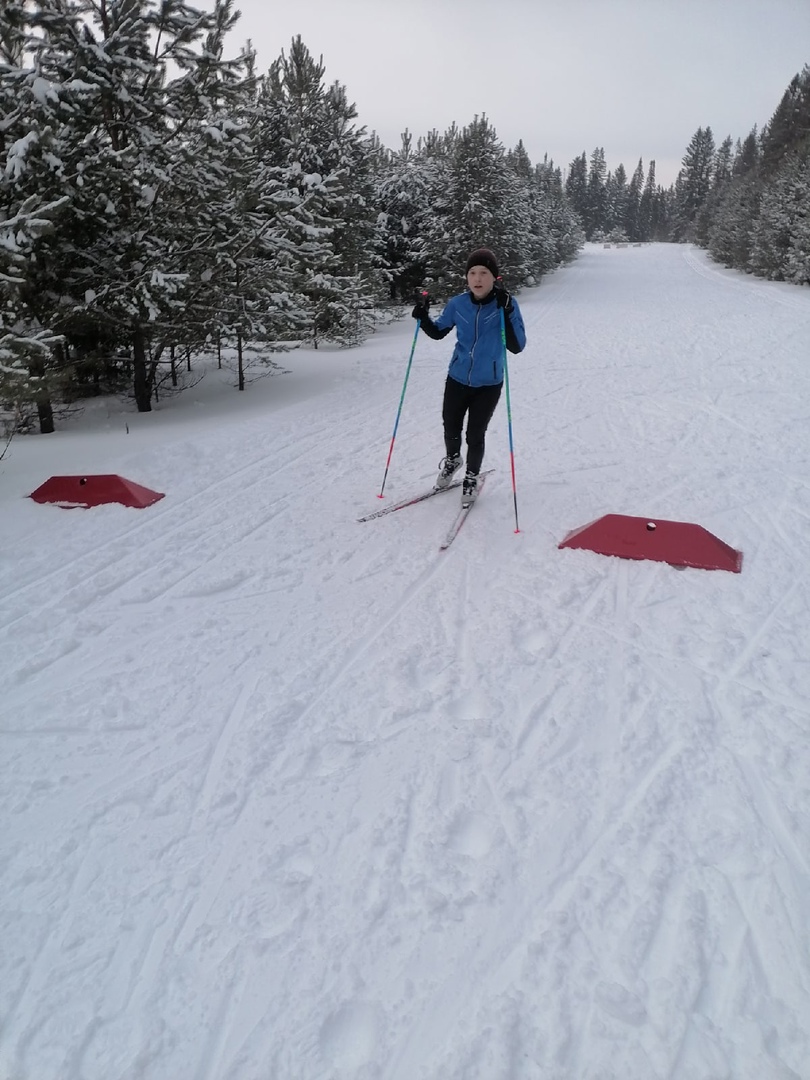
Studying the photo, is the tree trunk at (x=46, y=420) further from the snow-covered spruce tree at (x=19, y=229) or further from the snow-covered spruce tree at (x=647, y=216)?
the snow-covered spruce tree at (x=647, y=216)

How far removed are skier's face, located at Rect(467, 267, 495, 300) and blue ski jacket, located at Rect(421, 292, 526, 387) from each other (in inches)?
2.8

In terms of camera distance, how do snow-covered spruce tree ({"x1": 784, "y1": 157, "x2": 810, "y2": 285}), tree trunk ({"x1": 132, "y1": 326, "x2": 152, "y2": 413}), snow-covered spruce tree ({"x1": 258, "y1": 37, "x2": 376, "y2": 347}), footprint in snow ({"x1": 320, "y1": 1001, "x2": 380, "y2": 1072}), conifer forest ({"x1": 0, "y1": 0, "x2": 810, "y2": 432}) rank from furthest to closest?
snow-covered spruce tree ({"x1": 784, "y1": 157, "x2": 810, "y2": 285}), snow-covered spruce tree ({"x1": 258, "y1": 37, "x2": 376, "y2": 347}), tree trunk ({"x1": 132, "y1": 326, "x2": 152, "y2": 413}), conifer forest ({"x1": 0, "y1": 0, "x2": 810, "y2": 432}), footprint in snow ({"x1": 320, "y1": 1001, "x2": 380, "y2": 1072})

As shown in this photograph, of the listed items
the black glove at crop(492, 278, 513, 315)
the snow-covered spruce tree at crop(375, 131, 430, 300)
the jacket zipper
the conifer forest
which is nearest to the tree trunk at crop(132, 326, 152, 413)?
the conifer forest

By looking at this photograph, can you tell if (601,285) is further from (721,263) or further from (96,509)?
(96,509)

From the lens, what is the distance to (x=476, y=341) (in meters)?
5.03

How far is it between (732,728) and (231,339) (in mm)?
9078

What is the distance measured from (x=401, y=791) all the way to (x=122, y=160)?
8.16 metres

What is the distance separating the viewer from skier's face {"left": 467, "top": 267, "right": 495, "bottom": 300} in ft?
15.7

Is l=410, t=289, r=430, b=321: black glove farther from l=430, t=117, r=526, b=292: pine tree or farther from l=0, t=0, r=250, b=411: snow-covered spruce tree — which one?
l=430, t=117, r=526, b=292: pine tree

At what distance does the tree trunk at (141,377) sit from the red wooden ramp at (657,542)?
7.10m

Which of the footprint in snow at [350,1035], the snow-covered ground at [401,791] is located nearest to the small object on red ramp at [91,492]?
the snow-covered ground at [401,791]

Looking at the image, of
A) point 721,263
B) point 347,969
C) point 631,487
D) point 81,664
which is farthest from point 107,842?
point 721,263

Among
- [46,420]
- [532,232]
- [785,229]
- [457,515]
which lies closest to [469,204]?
[532,232]

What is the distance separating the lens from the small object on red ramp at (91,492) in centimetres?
562
